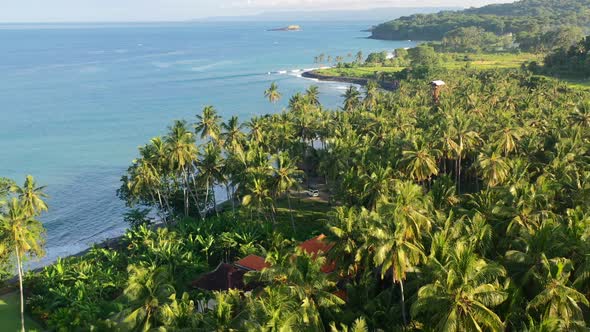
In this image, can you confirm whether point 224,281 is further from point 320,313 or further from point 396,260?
point 396,260

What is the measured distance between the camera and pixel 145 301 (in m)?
29.5

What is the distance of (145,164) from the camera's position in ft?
184

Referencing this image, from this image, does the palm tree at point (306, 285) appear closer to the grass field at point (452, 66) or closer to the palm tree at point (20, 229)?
the palm tree at point (20, 229)

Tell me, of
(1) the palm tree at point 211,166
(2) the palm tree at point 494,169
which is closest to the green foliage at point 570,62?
(2) the palm tree at point 494,169

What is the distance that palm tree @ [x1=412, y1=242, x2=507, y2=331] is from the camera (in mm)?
26031

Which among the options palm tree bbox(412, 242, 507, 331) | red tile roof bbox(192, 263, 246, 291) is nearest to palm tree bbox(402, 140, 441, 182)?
red tile roof bbox(192, 263, 246, 291)

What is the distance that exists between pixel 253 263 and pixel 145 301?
14.2m

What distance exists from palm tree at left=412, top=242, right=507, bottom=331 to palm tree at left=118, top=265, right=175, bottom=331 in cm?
1436

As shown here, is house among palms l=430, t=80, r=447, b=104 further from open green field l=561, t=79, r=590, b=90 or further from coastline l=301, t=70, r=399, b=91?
coastline l=301, t=70, r=399, b=91

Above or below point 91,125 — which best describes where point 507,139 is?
above

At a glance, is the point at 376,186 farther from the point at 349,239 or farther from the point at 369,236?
the point at 369,236

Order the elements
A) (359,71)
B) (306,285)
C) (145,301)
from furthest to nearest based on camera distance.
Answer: (359,71) → (306,285) → (145,301)

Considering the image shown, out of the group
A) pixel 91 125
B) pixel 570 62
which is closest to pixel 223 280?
pixel 91 125

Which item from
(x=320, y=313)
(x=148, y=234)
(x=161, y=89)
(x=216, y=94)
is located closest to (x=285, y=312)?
(x=320, y=313)
